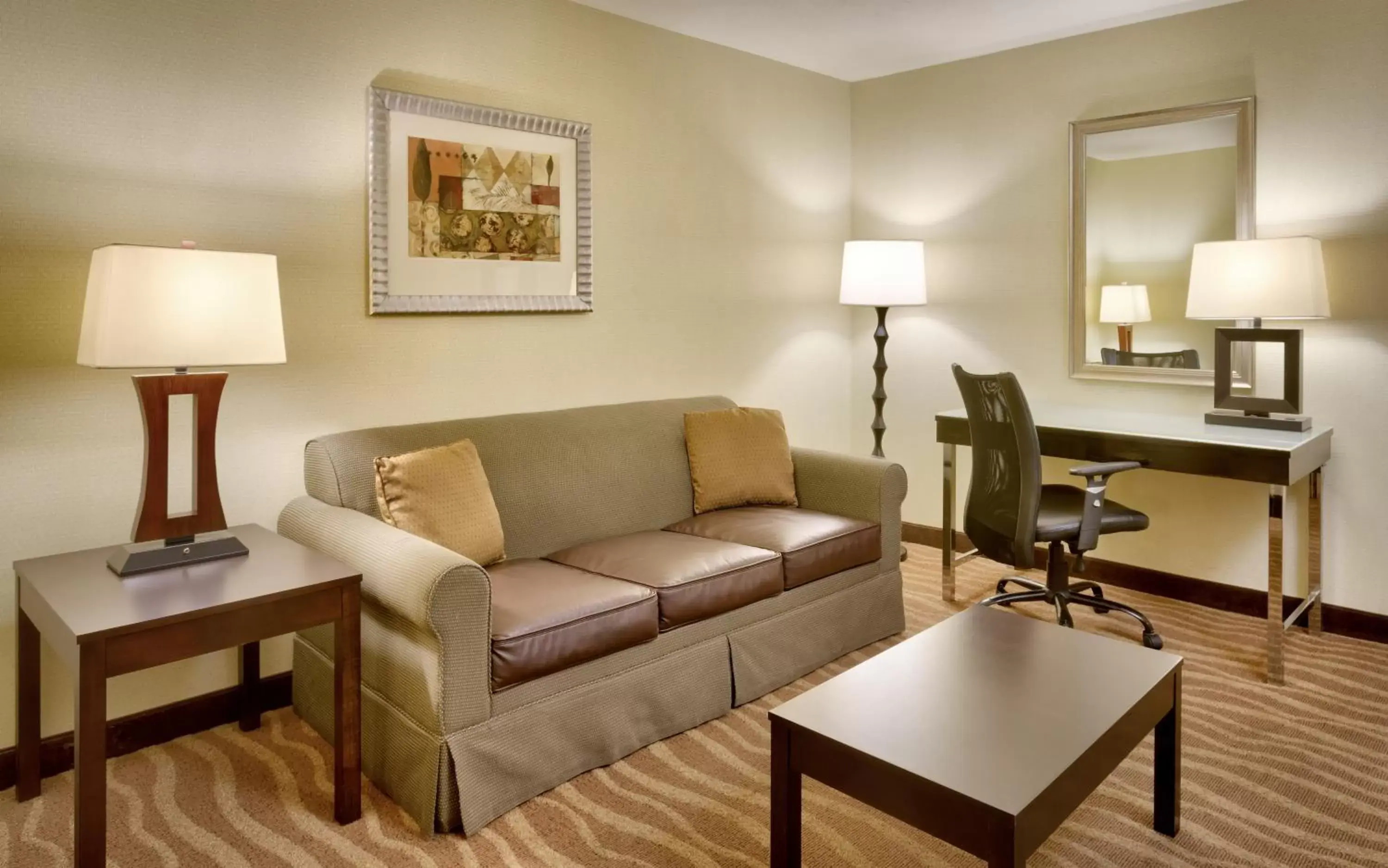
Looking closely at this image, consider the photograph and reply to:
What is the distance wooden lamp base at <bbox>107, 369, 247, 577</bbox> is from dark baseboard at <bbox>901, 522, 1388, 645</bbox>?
286 cm

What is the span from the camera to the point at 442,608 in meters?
2.13

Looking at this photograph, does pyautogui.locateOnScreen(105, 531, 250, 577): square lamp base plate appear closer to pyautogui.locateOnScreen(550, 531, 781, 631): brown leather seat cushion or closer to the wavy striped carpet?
the wavy striped carpet

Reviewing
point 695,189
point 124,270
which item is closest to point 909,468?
point 695,189

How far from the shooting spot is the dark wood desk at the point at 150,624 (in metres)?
1.85

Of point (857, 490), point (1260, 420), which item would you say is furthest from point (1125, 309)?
point (857, 490)

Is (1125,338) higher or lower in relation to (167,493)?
higher

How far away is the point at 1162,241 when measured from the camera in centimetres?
381

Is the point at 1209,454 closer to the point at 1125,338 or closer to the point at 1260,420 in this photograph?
the point at 1260,420

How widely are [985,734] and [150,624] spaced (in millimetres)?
1680

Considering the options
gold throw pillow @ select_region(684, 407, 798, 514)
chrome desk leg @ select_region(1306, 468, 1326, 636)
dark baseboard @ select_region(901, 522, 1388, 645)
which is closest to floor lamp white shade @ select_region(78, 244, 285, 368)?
gold throw pillow @ select_region(684, 407, 798, 514)

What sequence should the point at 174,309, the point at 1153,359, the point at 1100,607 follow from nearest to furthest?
the point at 174,309 < the point at 1100,607 < the point at 1153,359

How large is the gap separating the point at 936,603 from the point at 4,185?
3410 millimetres

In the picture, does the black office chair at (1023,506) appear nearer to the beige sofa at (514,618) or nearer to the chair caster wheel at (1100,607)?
the chair caster wheel at (1100,607)

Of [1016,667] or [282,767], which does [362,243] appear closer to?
[282,767]
